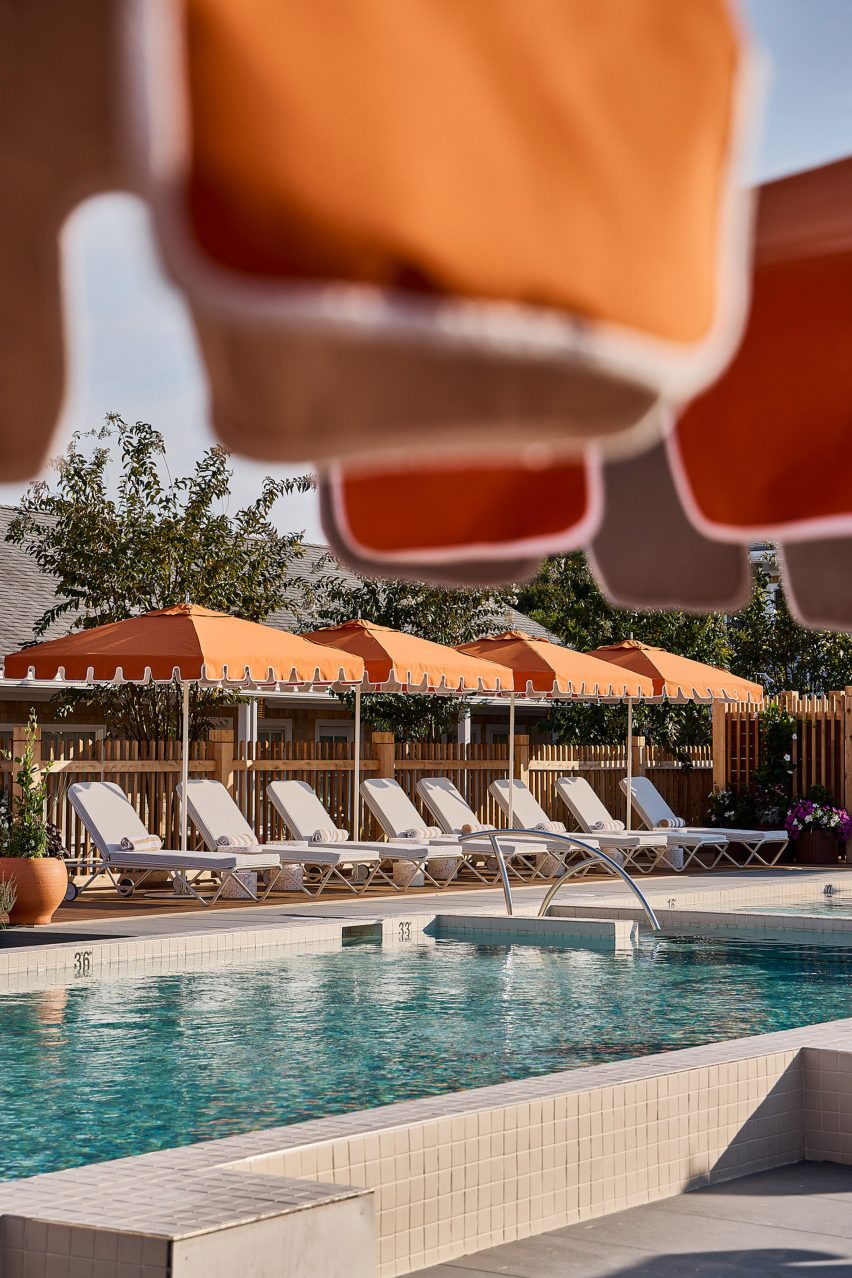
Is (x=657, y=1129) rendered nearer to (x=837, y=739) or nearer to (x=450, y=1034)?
(x=450, y=1034)

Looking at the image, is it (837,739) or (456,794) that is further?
(837,739)

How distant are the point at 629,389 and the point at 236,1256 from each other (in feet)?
10.9

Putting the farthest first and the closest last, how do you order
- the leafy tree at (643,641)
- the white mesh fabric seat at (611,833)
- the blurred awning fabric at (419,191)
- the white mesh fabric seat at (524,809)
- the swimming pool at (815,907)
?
the leafy tree at (643,641) < the white mesh fabric seat at (524,809) < the white mesh fabric seat at (611,833) < the swimming pool at (815,907) < the blurred awning fabric at (419,191)

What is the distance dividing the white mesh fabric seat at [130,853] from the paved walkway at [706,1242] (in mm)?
9099

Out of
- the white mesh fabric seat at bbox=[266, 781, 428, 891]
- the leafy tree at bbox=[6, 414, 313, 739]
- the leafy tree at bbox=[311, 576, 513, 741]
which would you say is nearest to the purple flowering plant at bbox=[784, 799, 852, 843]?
the leafy tree at bbox=[311, 576, 513, 741]

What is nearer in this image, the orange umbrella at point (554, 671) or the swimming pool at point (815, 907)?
the swimming pool at point (815, 907)

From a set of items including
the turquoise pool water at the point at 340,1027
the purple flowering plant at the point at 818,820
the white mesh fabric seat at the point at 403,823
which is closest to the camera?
the turquoise pool water at the point at 340,1027

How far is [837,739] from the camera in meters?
22.4

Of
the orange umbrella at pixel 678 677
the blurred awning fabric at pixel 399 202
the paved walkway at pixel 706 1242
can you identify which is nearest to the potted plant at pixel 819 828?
the orange umbrella at pixel 678 677

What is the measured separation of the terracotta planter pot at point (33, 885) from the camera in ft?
42.6

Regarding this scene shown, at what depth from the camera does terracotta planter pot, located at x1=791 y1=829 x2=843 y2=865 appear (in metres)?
21.8

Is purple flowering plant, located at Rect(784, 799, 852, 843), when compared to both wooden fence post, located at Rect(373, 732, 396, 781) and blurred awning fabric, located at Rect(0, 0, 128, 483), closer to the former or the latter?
wooden fence post, located at Rect(373, 732, 396, 781)

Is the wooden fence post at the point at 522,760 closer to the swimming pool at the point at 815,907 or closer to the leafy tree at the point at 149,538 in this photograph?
the leafy tree at the point at 149,538

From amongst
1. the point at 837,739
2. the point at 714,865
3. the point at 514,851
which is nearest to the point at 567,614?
the point at 837,739
